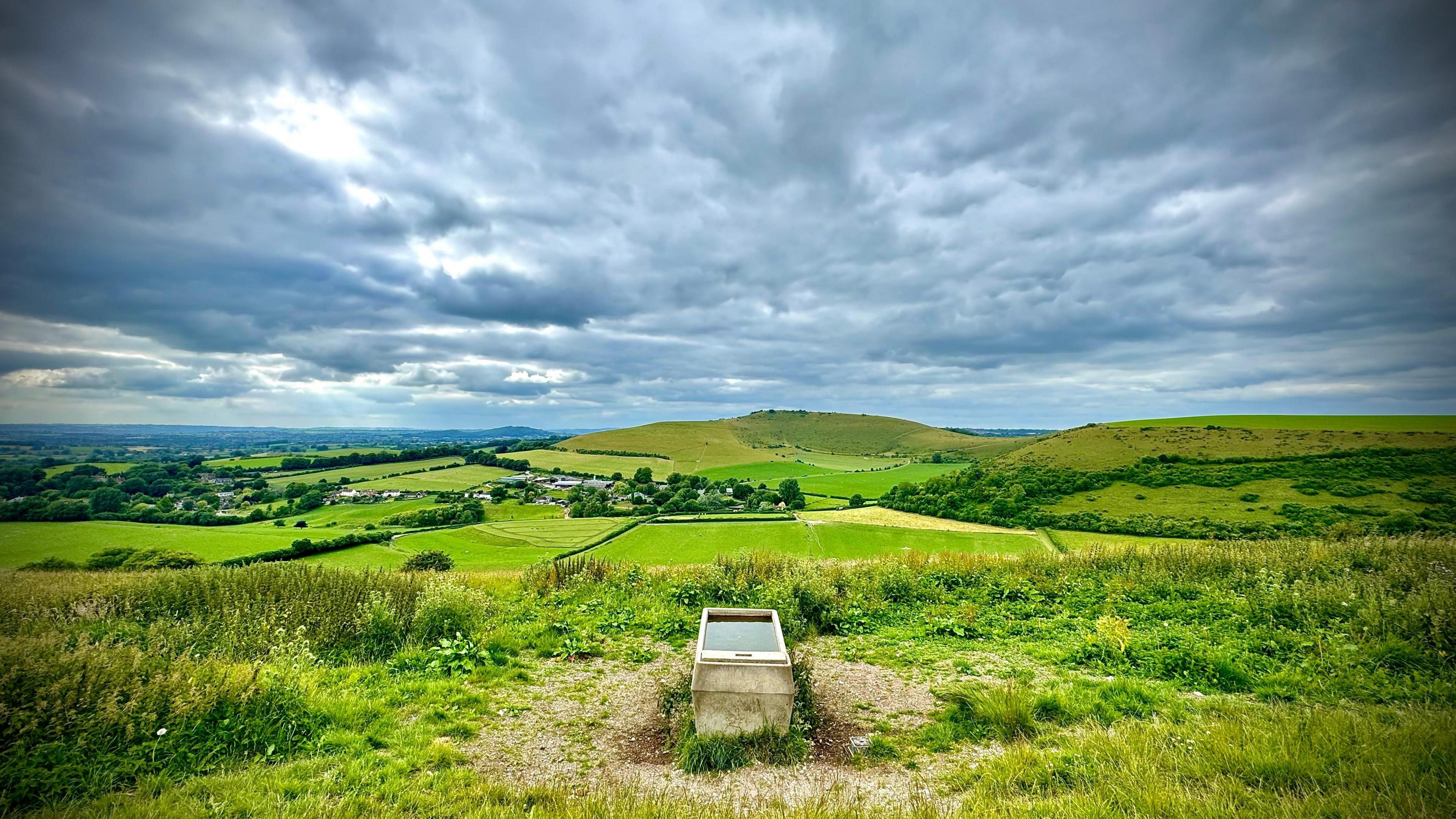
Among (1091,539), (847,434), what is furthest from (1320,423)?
(847,434)

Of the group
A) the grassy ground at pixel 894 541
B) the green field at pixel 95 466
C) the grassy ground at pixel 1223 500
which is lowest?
the grassy ground at pixel 894 541

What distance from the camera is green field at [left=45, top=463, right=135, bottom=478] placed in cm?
1235

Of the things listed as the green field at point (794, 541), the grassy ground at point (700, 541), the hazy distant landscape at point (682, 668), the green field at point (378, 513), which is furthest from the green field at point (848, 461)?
the hazy distant landscape at point (682, 668)

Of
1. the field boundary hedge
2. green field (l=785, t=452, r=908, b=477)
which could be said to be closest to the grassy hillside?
green field (l=785, t=452, r=908, b=477)

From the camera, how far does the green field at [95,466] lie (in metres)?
12.4

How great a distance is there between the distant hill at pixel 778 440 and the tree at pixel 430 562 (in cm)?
5761

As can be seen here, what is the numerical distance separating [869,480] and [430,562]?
199 feet

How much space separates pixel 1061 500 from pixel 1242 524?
12625mm

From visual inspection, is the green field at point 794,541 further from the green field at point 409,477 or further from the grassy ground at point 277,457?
the green field at point 409,477

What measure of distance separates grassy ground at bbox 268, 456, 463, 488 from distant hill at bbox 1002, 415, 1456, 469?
80.5 meters

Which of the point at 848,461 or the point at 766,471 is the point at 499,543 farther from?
the point at 848,461

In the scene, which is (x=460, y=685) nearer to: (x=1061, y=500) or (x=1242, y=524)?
(x=1242, y=524)

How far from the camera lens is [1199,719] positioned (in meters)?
Result: 6.07

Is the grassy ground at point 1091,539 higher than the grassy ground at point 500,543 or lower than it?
higher
